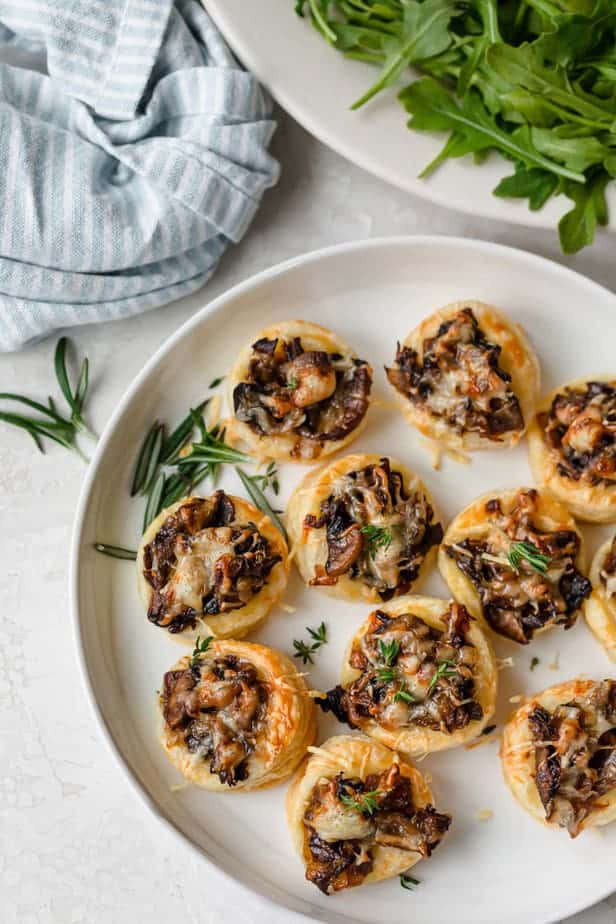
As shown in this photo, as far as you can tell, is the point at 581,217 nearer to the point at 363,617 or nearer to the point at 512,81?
the point at 512,81

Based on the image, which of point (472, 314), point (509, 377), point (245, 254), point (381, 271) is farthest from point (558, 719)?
point (245, 254)

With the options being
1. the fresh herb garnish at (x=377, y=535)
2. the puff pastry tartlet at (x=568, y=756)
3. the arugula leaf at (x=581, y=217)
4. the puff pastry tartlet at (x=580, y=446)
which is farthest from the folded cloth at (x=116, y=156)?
the puff pastry tartlet at (x=568, y=756)

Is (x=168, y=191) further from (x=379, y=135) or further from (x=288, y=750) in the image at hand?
(x=288, y=750)

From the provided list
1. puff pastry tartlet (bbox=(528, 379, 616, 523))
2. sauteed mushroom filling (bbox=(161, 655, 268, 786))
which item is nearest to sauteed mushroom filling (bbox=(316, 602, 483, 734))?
sauteed mushroom filling (bbox=(161, 655, 268, 786))

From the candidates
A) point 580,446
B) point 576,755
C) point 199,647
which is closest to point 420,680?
point 576,755

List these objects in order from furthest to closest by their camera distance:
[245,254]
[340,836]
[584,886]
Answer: [245,254] < [584,886] < [340,836]

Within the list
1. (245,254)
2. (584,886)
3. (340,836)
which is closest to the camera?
(340,836)
